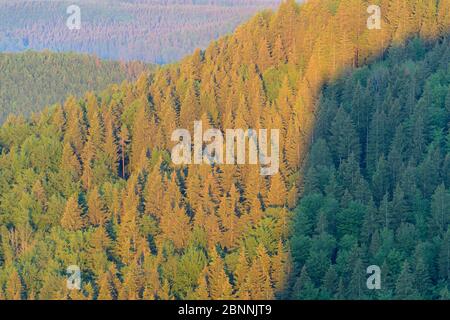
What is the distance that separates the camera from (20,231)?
5108 inches

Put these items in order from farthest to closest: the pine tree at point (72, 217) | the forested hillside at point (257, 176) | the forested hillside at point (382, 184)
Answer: the pine tree at point (72, 217)
the forested hillside at point (257, 176)
the forested hillside at point (382, 184)

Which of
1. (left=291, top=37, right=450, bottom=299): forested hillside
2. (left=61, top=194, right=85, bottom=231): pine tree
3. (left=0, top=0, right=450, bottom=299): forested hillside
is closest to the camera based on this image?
(left=291, top=37, right=450, bottom=299): forested hillside

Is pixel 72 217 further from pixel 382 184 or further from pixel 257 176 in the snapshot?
pixel 382 184

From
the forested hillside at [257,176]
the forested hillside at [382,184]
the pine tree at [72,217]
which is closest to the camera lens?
the forested hillside at [382,184]

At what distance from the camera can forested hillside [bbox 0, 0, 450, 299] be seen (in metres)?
107

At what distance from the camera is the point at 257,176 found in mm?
121562

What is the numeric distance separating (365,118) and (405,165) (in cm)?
1127

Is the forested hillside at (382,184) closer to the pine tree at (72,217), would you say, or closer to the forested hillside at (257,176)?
the forested hillside at (257,176)

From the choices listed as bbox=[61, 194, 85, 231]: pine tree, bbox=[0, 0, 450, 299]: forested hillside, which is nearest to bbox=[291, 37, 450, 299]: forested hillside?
bbox=[0, 0, 450, 299]: forested hillside

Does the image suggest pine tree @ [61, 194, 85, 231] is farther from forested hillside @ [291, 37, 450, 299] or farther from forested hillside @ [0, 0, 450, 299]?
forested hillside @ [291, 37, 450, 299]

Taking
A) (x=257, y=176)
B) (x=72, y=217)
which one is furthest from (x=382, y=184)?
(x=72, y=217)

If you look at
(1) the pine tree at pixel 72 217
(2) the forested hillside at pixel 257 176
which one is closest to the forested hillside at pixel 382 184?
(2) the forested hillside at pixel 257 176

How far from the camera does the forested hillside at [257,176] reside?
107 metres
